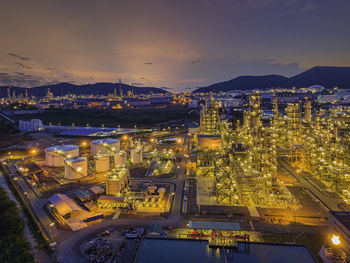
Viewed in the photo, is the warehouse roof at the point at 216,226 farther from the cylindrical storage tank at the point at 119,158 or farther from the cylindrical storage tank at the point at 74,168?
the cylindrical storage tank at the point at 119,158

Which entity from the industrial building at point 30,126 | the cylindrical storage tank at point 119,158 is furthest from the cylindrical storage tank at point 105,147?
the industrial building at point 30,126

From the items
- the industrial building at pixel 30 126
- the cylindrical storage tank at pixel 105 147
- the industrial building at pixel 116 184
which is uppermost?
the industrial building at pixel 30 126

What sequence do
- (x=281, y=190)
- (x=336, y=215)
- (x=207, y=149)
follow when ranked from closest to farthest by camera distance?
1. (x=336, y=215)
2. (x=281, y=190)
3. (x=207, y=149)

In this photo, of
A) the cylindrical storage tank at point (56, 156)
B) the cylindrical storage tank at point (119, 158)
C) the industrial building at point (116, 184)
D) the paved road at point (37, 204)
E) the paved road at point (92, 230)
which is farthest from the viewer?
the cylindrical storage tank at point (56, 156)

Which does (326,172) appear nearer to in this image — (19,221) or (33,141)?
(19,221)

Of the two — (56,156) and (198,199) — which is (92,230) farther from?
(56,156)

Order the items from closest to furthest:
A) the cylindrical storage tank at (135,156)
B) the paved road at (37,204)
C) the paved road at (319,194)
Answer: the paved road at (37,204), the paved road at (319,194), the cylindrical storage tank at (135,156)

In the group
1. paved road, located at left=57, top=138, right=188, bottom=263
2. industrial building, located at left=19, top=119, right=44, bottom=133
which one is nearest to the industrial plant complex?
paved road, located at left=57, top=138, right=188, bottom=263

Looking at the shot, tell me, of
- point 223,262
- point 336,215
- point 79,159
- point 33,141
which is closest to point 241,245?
point 223,262
